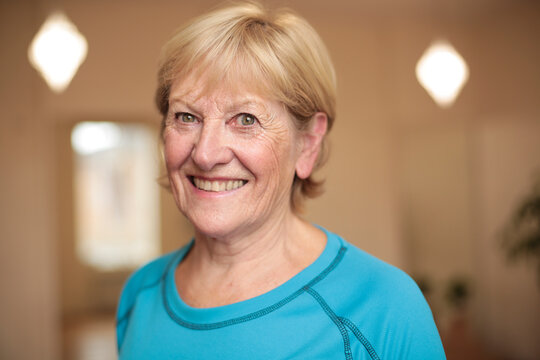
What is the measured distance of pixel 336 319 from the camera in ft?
3.34

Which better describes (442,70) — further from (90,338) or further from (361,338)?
(90,338)

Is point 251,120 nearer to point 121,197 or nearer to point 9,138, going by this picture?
point 9,138

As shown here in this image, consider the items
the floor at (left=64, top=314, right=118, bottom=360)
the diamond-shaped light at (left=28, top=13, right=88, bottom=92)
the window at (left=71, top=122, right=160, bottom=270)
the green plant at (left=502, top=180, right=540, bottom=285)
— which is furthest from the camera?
the window at (left=71, top=122, right=160, bottom=270)

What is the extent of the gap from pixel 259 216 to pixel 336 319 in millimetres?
265

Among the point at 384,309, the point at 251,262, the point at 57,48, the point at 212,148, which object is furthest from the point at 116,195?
the point at 384,309

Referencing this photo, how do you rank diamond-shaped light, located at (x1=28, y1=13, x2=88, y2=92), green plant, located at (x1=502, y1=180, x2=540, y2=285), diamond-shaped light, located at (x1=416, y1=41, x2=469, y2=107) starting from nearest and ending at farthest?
1. diamond-shaped light, located at (x1=28, y1=13, x2=88, y2=92)
2. diamond-shaped light, located at (x1=416, y1=41, x2=469, y2=107)
3. green plant, located at (x1=502, y1=180, x2=540, y2=285)

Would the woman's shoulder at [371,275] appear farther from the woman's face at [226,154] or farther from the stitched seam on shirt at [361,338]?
the woman's face at [226,154]

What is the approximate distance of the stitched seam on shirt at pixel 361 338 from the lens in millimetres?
978

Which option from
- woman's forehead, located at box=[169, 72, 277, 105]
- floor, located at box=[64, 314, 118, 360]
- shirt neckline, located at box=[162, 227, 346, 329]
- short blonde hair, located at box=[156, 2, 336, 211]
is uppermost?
short blonde hair, located at box=[156, 2, 336, 211]

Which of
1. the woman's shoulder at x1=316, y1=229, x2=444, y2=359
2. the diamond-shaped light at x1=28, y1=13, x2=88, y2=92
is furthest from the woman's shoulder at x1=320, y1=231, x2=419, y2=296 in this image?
the diamond-shaped light at x1=28, y1=13, x2=88, y2=92

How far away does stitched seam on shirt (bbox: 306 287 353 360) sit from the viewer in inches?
38.8

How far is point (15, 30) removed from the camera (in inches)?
176

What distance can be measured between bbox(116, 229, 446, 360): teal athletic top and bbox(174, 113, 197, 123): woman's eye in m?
0.40

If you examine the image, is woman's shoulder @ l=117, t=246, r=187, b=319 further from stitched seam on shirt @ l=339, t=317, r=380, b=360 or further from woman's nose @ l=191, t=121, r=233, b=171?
stitched seam on shirt @ l=339, t=317, r=380, b=360
